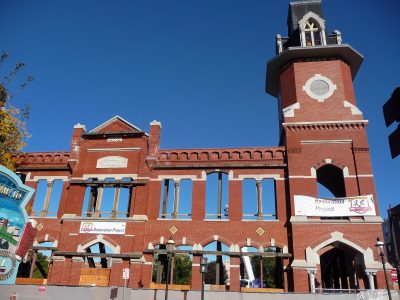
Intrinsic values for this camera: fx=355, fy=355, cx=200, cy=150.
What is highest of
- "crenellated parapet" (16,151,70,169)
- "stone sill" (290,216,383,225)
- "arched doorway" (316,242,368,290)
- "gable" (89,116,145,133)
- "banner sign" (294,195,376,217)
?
"gable" (89,116,145,133)

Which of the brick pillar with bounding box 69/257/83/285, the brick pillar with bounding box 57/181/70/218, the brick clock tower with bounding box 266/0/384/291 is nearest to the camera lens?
the brick clock tower with bounding box 266/0/384/291

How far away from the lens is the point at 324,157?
80.6 feet

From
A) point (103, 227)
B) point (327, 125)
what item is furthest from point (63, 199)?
point (327, 125)

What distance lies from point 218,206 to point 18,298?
13.1 meters

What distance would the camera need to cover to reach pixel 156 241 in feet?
78.9

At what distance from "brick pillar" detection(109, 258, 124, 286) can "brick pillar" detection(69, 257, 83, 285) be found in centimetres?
233

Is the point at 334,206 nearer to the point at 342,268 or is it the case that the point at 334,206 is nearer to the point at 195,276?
the point at 342,268

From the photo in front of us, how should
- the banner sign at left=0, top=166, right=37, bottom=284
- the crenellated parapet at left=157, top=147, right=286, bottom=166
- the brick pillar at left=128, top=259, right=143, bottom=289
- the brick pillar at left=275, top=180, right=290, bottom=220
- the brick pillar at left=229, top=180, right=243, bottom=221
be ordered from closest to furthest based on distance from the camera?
the banner sign at left=0, top=166, right=37, bottom=284
the brick pillar at left=128, top=259, right=143, bottom=289
the brick pillar at left=275, top=180, right=290, bottom=220
the brick pillar at left=229, top=180, right=243, bottom=221
the crenellated parapet at left=157, top=147, right=286, bottom=166

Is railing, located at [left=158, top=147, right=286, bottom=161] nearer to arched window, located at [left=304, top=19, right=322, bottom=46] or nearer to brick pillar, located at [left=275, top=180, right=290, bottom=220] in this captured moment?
brick pillar, located at [left=275, top=180, right=290, bottom=220]

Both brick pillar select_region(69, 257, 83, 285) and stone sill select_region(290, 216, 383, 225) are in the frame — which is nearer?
stone sill select_region(290, 216, 383, 225)

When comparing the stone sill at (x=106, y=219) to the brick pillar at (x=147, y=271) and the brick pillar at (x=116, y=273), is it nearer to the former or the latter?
the brick pillar at (x=147, y=271)

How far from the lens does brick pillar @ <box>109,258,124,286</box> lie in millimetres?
23219

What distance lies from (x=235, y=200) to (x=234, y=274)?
491cm

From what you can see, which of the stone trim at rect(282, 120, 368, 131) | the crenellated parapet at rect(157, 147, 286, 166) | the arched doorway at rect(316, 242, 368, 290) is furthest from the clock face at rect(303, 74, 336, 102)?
the arched doorway at rect(316, 242, 368, 290)
